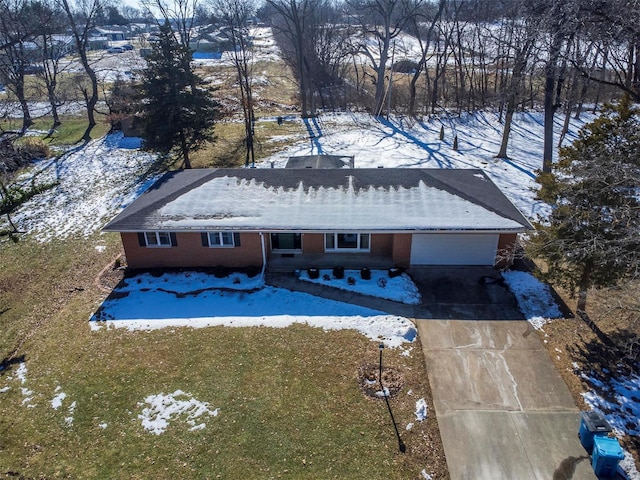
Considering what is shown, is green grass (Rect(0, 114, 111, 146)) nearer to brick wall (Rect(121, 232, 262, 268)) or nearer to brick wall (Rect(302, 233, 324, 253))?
brick wall (Rect(121, 232, 262, 268))

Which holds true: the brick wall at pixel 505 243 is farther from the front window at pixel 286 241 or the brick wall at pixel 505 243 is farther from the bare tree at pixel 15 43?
the bare tree at pixel 15 43

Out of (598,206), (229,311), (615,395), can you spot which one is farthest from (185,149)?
(615,395)

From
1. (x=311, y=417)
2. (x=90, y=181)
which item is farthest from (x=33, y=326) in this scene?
(x=90, y=181)

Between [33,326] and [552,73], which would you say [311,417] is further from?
[552,73]

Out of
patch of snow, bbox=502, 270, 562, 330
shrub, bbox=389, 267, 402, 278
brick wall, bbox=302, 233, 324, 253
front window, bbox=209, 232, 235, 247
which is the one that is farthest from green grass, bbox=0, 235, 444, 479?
brick wall, bbox=302, 233, 324, 253

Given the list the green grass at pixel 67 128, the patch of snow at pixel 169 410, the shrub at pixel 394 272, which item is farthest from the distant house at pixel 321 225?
the green grass at pixel 67 128

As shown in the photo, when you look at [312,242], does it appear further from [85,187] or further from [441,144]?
[441,144]

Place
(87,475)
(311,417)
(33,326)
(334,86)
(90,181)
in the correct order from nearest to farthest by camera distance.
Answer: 1. (87,475)
2. (311,417)
3. (33,326)
4. (90,181)
5. (334,86)
